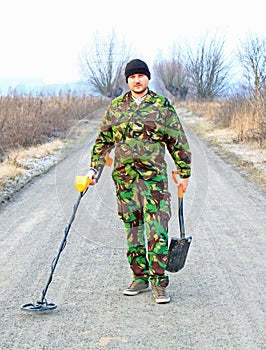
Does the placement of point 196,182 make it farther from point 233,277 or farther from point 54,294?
point 54,294

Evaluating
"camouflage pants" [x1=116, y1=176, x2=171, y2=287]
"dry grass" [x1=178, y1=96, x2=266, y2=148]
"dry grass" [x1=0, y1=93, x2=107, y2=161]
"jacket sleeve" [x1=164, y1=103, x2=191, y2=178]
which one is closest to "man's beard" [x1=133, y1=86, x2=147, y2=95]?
"jacket sleeve" [x1=164, y1=103, x2=191, y2=178]

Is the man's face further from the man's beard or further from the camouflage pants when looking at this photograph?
the camouflage pants

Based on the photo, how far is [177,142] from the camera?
14.3 feet

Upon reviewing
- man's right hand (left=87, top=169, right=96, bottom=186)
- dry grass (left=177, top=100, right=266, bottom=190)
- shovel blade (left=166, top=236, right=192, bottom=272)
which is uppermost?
man's right hand (left=87, top=169, right=96, bottom=186)

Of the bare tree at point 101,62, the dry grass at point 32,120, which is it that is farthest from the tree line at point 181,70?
the dry grass at point 32,120

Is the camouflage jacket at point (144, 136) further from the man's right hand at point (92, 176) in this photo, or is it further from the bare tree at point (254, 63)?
the bare tree at point (254, 63)

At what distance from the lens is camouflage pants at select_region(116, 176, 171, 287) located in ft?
14.3

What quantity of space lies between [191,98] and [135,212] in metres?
44.3

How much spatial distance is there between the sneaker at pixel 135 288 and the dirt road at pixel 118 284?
0.05 meters

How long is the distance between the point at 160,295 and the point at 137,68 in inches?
66.7

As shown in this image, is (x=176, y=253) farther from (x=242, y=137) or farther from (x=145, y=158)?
(x=242, y=137)

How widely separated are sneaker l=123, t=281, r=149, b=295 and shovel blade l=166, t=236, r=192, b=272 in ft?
0.84

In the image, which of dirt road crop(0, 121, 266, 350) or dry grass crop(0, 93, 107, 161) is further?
dry grass crop(0, 93, 107, 161)

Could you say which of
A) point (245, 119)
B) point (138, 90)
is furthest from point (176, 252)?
point (245, 119)
